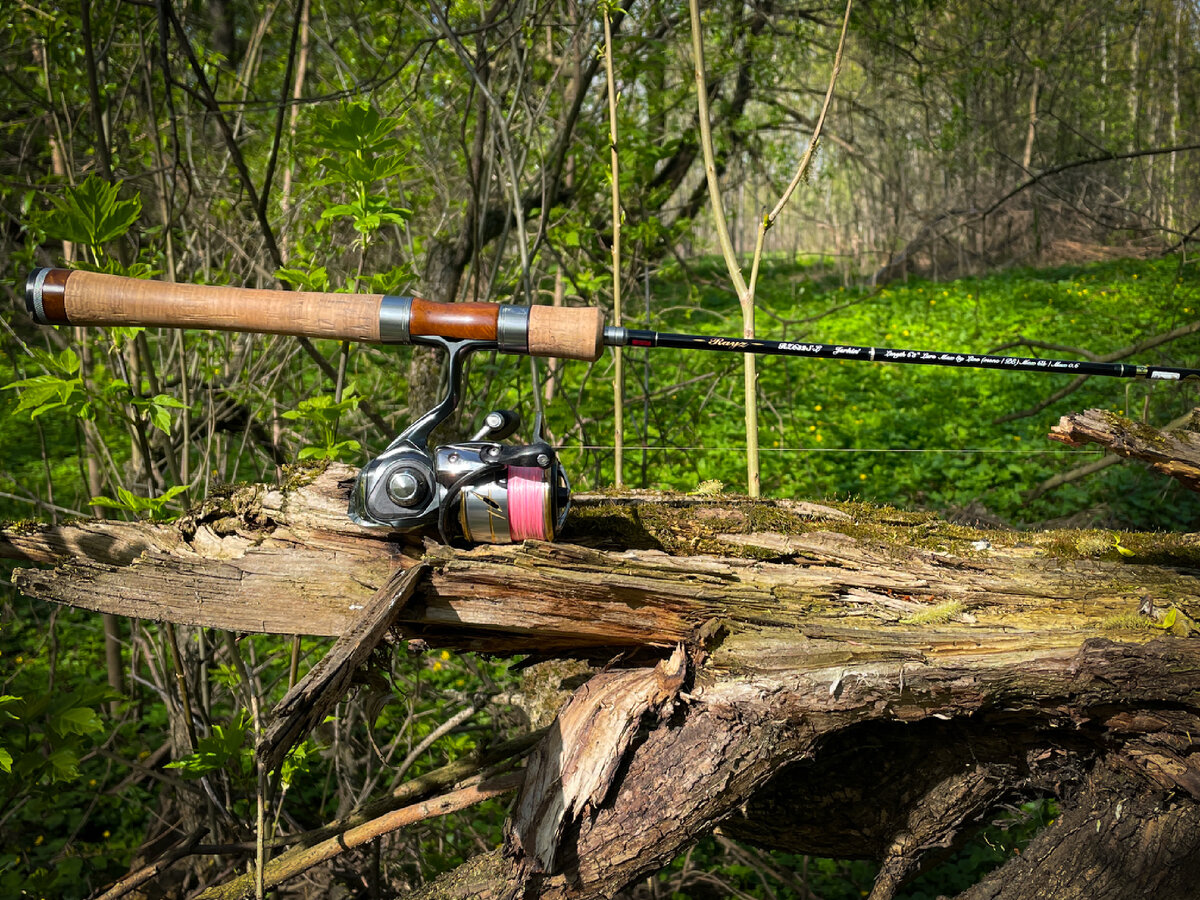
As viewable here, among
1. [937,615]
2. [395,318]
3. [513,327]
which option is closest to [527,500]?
[513,327]

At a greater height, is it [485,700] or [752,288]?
[752,288]

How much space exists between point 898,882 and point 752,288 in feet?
5.77

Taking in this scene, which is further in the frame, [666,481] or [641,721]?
[666,481]

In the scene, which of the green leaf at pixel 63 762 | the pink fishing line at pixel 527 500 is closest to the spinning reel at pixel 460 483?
the pink fishing line at pixel 527 500

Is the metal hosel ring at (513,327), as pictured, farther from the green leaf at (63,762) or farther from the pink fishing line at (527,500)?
the green leaf at (63,762)

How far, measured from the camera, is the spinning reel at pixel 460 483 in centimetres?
197

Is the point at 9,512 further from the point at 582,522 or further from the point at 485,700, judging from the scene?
the point at 582,522

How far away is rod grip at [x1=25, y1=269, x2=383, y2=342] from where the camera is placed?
1980mm

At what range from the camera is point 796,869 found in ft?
12.7

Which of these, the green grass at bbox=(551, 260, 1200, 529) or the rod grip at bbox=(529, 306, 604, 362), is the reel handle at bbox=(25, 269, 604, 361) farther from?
the green grass at bbox=(551, 260, 1200, 529)

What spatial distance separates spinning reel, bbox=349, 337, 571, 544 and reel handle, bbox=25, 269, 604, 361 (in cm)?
6

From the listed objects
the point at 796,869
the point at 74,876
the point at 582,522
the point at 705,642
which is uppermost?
the point at 582,522

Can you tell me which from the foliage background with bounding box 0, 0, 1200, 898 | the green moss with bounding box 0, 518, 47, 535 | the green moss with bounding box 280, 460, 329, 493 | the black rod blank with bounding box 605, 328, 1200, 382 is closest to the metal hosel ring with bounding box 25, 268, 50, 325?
the foliage background with bounding box 0, 0, 1200, 898

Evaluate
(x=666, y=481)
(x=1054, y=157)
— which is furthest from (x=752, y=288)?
(x=1054, y=157)
